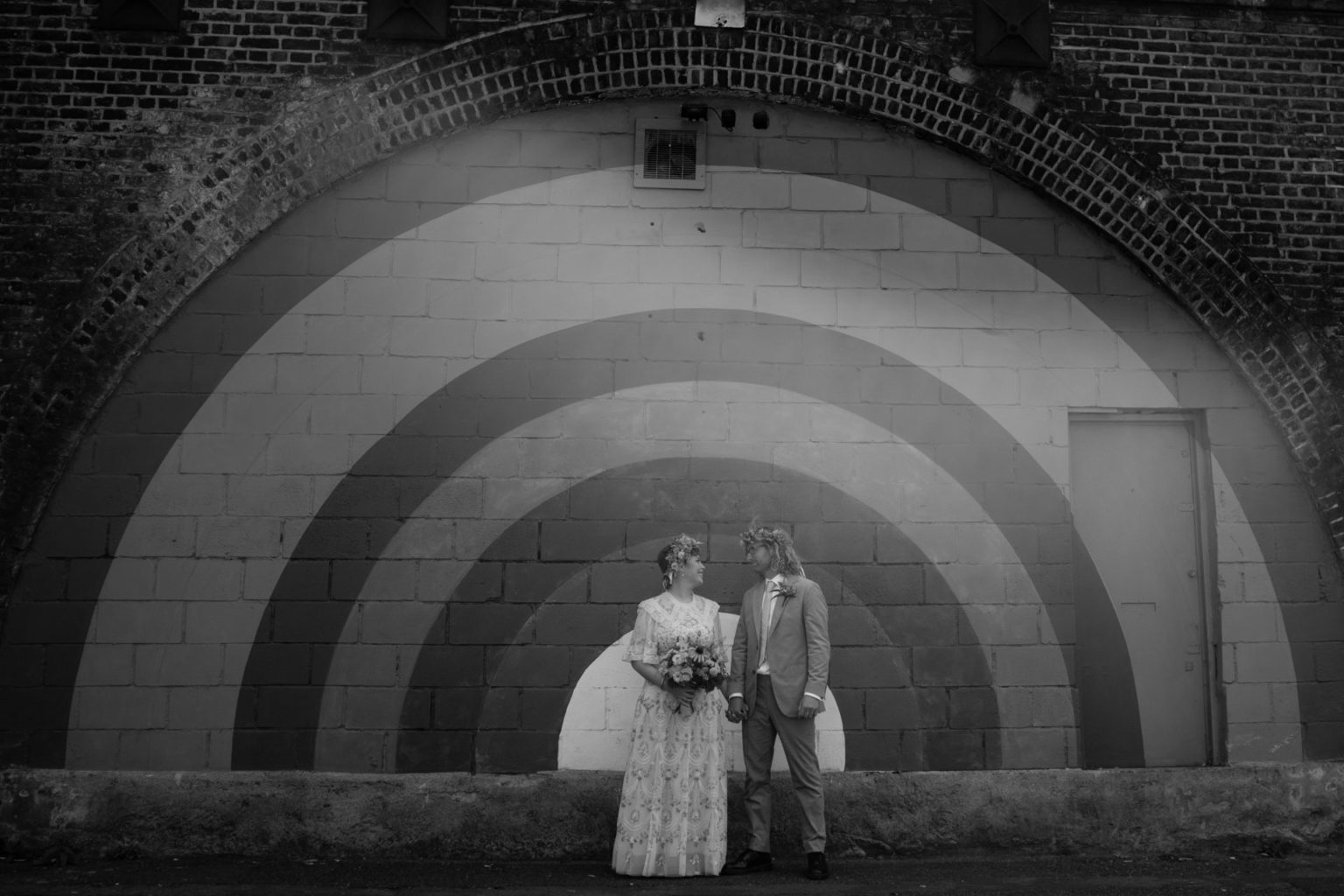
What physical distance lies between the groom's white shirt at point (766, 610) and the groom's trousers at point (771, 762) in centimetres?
8

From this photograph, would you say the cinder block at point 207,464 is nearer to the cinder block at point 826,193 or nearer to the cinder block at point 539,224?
the cinder block at point 539,224

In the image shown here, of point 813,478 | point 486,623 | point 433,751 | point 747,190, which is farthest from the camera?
point 747,190

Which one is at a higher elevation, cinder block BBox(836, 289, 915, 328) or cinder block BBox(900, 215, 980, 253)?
cinder block BBox(900, 215, 980, 253)

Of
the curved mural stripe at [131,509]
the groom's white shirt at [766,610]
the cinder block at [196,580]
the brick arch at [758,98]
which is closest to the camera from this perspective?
the groom's white shirt at [766,610]

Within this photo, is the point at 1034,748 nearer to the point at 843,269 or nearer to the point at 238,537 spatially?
the point at 843,269

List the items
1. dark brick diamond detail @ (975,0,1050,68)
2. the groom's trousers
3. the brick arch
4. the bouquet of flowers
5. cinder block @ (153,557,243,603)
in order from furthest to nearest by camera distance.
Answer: dark brick diamond detail @ (975,0,1050,68) → the brick arch → cinder block @ (153,557,243,603) → the groom's trousers → the bouquet of flowers

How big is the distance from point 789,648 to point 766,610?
0.82 ft

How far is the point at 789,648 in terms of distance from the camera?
570 cm

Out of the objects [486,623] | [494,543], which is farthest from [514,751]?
[494,543]

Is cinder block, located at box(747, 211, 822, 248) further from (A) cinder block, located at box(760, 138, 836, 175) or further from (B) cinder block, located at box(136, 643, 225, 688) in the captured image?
(B) cinder block, located at box(136, 643, 225, 688)

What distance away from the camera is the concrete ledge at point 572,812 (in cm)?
598

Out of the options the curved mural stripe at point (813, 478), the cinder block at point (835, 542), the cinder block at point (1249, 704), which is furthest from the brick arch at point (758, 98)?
the cinder block at point (835, 542)

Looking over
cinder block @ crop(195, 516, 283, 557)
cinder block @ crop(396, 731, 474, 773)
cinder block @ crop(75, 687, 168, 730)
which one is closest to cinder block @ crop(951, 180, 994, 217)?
cinder block @ crop(396, 731, 474, 773)

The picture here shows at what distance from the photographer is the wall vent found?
673cm
